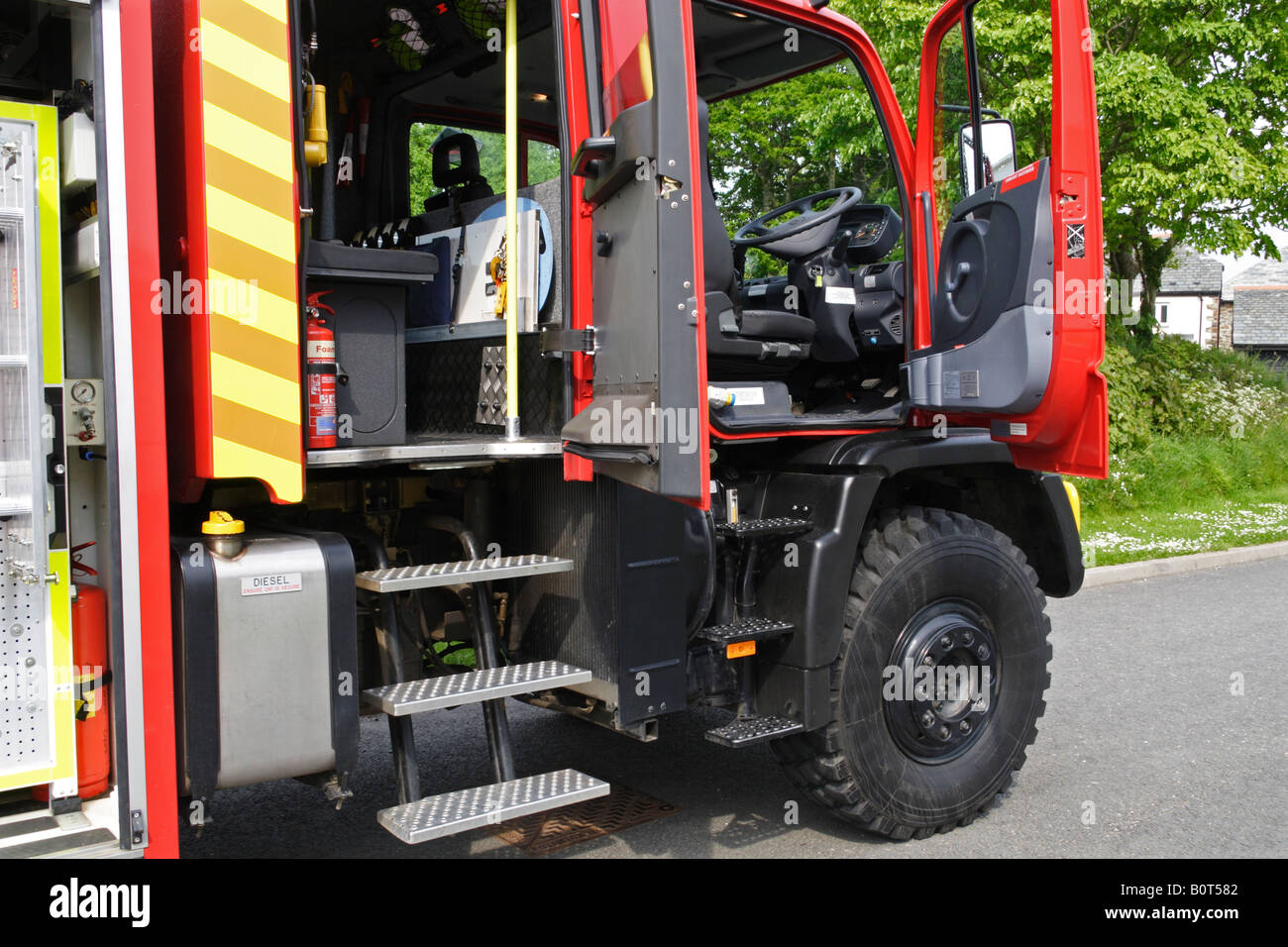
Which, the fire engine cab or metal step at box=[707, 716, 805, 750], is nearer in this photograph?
the fire engine cab

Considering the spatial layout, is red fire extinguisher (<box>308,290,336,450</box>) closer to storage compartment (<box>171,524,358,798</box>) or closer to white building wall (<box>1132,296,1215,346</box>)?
storage compartment (<box>171,524,358,798</box>)

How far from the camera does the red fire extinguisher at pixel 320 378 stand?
314cm

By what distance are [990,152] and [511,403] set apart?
1997 mm

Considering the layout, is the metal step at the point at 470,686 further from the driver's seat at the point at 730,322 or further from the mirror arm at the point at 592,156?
the mirror arm at the point at 592,156

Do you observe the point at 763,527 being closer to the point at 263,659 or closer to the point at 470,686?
the point at 470,686

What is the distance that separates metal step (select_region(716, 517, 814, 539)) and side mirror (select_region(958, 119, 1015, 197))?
54.6 inches

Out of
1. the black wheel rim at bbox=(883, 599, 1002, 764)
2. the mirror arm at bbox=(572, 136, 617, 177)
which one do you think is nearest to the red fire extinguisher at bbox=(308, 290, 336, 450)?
the mirror arm at bbox=(572, 136, 617, 177)

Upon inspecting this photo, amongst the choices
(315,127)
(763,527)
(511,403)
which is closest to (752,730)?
(763,527)

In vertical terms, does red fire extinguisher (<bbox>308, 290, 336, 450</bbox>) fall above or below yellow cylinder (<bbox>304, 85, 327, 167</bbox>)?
below

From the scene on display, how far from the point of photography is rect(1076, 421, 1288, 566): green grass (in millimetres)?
11031

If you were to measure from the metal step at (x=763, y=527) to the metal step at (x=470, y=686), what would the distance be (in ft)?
2.23

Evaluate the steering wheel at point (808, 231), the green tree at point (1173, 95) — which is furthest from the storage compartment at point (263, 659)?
the green tree at point (1173, 95)

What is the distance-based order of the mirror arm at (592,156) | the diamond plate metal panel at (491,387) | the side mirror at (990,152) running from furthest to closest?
the side mirror at (990,152) < the diamond plate metal panel at (491,387) < the mirror arm at (592,156)

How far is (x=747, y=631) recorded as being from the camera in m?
3.75
